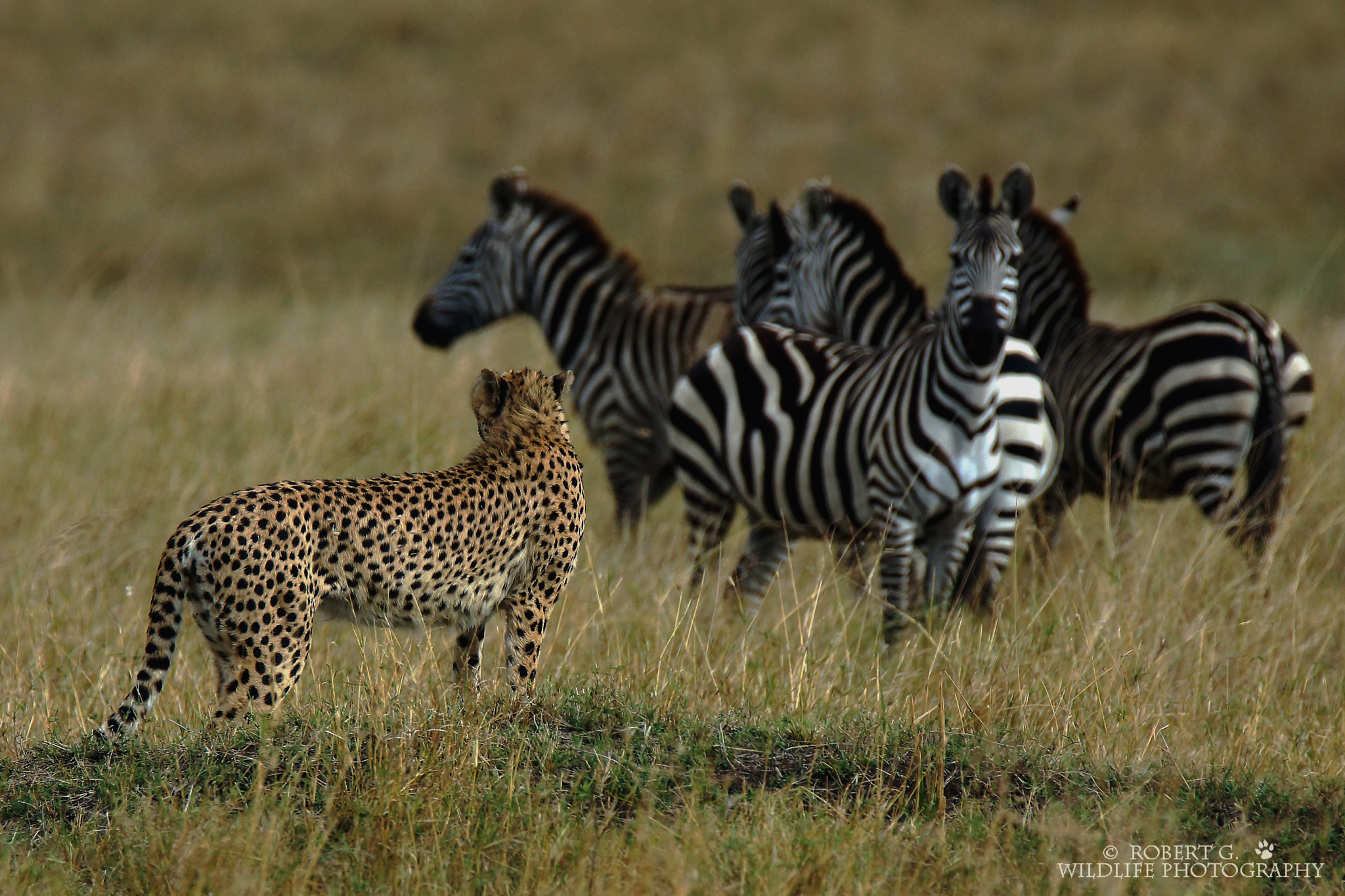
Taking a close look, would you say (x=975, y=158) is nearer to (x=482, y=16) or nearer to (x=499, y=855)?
(x=482, y=16)

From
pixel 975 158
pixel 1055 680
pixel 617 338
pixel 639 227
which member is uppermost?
pixel 975 158

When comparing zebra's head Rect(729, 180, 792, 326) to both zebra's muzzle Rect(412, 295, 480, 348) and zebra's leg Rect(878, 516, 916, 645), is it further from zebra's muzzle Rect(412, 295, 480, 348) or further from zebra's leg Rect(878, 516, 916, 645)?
zebra's leg Rect(878, 516, 916, 645)

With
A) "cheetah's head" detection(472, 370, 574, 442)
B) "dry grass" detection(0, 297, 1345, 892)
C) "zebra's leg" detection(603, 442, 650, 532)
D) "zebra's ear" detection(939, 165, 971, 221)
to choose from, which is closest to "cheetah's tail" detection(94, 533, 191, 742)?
"dry grass" detection(0, 297, 1345, 892)

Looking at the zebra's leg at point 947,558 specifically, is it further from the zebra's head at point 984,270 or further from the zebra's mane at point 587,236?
the zebra's mane at point 587,236

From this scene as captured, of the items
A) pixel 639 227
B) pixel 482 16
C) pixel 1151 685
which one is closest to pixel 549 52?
pixel 482 16

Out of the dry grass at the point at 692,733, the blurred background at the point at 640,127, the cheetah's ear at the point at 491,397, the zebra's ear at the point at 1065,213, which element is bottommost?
the dry grass at the point at 692,733

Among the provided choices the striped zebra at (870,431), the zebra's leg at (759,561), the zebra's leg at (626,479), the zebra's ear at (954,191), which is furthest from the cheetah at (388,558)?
the zebra's leg at (626,479)

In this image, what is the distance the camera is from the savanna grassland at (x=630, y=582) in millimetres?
3527

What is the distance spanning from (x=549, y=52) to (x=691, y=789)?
83.2 ft

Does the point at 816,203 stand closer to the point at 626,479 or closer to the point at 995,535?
the point at 626,479

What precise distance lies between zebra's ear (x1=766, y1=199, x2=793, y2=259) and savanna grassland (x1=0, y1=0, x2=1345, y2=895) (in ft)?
6.33

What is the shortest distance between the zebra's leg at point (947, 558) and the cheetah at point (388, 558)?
225cm

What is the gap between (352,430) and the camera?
9.03 metres

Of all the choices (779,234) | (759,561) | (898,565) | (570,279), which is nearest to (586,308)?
(570,279)
